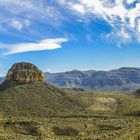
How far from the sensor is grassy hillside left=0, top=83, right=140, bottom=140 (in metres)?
113

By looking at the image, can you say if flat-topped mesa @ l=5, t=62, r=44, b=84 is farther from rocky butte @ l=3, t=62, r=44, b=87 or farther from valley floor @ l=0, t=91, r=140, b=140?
valley floor @ l=0, t=91, r=140, b=140

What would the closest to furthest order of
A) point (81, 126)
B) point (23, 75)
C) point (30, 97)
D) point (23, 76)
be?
point (81, 126) → point (30, 97) → point (23, 76) → point (23, 75)

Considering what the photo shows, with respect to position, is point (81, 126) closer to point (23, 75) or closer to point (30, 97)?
point (30, 97)

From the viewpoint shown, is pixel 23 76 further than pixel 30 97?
Yes

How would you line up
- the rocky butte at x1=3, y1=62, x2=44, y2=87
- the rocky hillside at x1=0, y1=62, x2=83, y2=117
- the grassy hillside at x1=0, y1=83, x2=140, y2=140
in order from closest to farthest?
the grassy hillside at x1=0, y1=83, x2=140, y2=140
the rocky hillside at x1=0, y1=62, x2=83, y2=117
the rocky butte at x1=3, y1=62, x2=44, y2=87

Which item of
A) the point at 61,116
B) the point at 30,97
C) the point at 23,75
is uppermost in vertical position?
the point at 23,75

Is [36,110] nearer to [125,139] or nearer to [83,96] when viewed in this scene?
[83,96]

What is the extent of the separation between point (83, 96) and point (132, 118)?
185 feet

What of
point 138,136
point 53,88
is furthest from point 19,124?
point 53,88

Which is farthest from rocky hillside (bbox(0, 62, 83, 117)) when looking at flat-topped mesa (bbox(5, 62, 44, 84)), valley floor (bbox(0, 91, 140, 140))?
valley floor (bbox(0, 91, 140, 140))

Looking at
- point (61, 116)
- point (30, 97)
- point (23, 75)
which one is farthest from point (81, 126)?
point (23, 75)

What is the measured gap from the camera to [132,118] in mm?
144125

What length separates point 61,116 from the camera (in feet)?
496

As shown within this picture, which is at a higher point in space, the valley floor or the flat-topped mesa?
the flat-topped mesa
